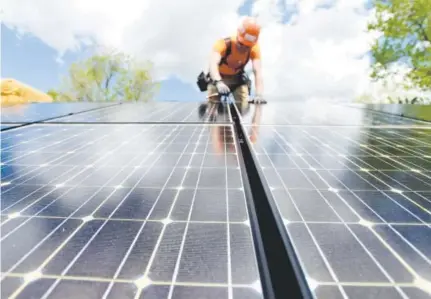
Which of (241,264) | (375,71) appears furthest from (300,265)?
(375,71)

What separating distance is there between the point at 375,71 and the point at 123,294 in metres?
24.4

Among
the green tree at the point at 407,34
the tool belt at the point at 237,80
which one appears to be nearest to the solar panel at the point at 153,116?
the tool belt at the point at 237,80

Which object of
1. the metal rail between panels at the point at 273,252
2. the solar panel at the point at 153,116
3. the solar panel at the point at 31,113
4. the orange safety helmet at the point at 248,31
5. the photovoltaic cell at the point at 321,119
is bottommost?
the metal rail between panels at the point at 273,252

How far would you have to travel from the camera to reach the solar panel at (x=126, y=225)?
87 centimetres

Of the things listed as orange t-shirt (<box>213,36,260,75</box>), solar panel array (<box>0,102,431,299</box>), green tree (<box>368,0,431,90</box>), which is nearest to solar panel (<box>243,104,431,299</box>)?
solar panel array (<box>0,102,431,299</box>)

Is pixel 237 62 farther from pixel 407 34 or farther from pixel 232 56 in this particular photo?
pixel 407 34

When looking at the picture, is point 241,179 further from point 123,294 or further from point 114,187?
point 123,294

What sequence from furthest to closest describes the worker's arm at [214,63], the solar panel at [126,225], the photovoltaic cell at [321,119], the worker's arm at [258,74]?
the worker's arm at [258,74]
the worker's arm at [214,63]
the photovoltaic cell at [321,119]
the solar panel at [126,225]

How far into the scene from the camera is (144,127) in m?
3.34

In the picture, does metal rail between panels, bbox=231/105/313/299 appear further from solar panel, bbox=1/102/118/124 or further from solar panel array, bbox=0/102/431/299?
solar panel, bbox=1/102/118/124

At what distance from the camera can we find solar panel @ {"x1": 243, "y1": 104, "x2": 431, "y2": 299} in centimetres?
90

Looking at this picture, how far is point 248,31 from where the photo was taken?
6.51 m

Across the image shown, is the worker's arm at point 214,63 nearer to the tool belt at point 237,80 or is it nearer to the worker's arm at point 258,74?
the tool belt at point 237,80

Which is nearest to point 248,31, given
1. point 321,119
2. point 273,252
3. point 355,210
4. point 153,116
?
point 321,119
